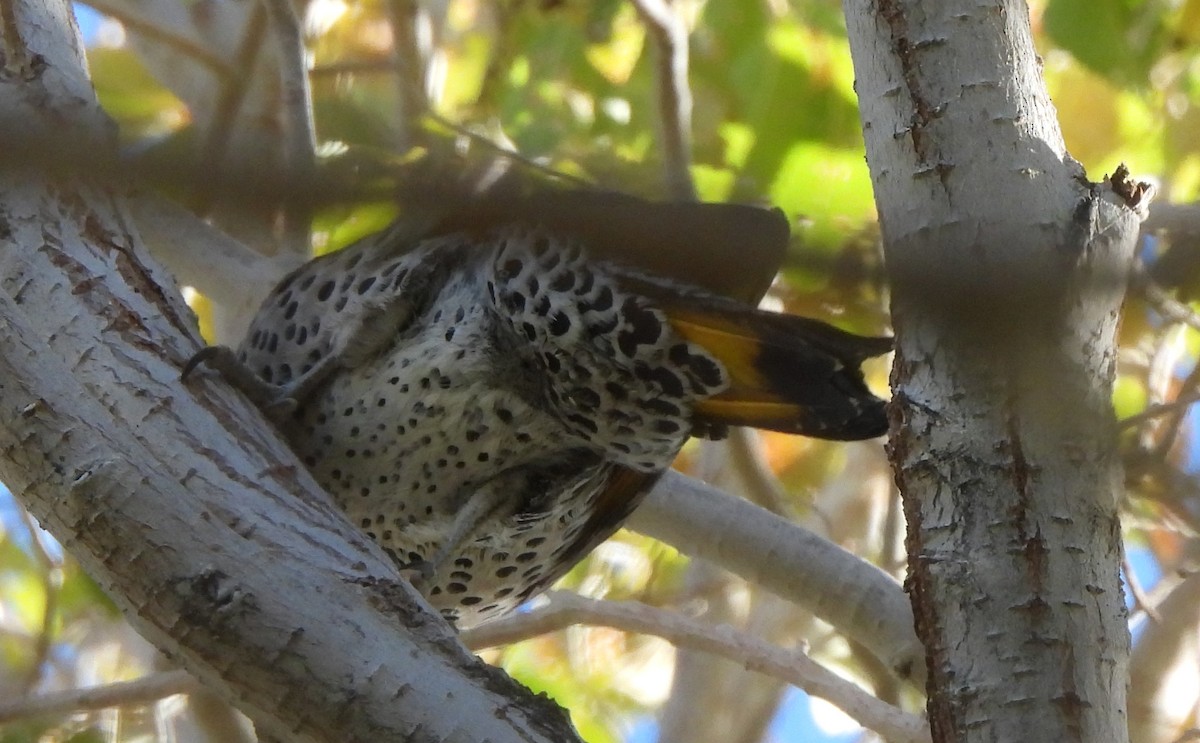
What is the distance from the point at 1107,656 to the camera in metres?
1.62

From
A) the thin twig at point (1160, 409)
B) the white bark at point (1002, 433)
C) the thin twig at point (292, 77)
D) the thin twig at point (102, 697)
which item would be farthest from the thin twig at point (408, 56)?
the white bark at point (1002, 433)

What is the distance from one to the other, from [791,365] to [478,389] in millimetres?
656

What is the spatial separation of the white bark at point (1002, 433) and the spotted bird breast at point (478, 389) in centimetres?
65

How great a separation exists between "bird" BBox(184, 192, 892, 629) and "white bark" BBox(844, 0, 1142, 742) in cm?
38

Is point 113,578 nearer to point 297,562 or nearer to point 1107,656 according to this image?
point 297,562

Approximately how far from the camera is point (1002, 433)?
1635mm

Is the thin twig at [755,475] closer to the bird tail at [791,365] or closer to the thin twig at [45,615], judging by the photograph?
the bird tail at [791,365]

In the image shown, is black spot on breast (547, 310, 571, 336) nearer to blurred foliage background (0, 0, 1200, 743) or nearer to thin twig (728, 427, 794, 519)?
blurred foliage background (0, 0, 1200, 743)

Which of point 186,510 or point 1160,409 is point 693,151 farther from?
point 186,510

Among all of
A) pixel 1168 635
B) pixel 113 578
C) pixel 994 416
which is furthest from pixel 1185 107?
Result: pixel 113 578

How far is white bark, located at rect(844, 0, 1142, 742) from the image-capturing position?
160 centimetres

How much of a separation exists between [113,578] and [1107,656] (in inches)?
46.9

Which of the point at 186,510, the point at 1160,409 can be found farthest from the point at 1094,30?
the point at 186,510

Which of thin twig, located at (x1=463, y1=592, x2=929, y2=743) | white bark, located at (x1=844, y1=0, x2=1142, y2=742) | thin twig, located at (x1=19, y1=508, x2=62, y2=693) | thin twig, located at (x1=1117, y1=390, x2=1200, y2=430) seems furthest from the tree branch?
thin twig, located at (x1=19, y1=508, x2=62, y2=693)
